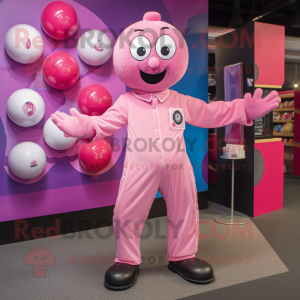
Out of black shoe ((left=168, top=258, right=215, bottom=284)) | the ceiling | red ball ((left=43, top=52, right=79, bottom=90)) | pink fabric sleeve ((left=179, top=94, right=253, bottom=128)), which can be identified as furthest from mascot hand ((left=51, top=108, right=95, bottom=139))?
the ceiling

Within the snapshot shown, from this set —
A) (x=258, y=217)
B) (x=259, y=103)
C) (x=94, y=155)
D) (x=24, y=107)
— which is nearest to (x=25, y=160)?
(x=24, y=107)

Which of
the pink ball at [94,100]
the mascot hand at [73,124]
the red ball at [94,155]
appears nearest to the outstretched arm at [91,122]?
the mascot hand at [73,124]

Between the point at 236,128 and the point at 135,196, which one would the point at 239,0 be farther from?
the point at 135,196

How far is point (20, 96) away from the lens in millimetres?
2426

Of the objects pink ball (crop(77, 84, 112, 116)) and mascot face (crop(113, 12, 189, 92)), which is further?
pink ball (crop(77, 84, 112, 116))

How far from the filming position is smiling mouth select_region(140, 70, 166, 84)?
186cm

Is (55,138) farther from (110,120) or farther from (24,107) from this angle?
(110,120)

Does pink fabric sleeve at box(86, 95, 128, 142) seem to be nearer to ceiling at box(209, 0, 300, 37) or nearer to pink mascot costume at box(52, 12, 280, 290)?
pink mascot costume at box(52, 12, 280, 290)

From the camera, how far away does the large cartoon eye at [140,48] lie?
1.80 metres

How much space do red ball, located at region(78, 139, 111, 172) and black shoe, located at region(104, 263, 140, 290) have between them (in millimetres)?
991

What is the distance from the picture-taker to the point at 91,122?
1764 millimetres

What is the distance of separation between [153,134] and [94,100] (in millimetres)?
938

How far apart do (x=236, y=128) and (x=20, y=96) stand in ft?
7.40

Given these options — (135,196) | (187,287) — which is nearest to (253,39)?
(135,196)
